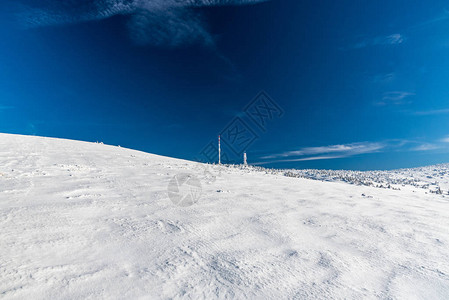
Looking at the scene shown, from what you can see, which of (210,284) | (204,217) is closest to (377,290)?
(210,284)

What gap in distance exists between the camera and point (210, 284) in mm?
2049

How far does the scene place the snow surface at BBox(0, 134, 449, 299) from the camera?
200 cm

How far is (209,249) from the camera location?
2.73 meters

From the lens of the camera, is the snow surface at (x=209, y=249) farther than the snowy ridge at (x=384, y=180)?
No

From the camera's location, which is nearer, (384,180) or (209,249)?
(209,249)

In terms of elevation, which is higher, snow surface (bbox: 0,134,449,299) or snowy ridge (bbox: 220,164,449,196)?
snow surface (bbox: 0,134,449,299)

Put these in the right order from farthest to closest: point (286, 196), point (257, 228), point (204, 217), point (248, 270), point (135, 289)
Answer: point (286, 196) → point (204, 217) → point (257, 228) → point (248, 270) → point (135, 289)

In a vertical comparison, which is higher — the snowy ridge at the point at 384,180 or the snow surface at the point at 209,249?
the snow surface at the point at 209,249

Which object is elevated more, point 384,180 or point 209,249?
point 209,249

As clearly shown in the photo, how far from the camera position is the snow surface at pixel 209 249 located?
6.56ft

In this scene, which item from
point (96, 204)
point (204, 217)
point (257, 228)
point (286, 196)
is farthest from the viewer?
point (286, 196)

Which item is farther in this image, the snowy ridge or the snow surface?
the snowy ridge

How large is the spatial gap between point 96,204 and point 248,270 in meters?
3.30

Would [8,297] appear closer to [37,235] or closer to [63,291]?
[63,291]
